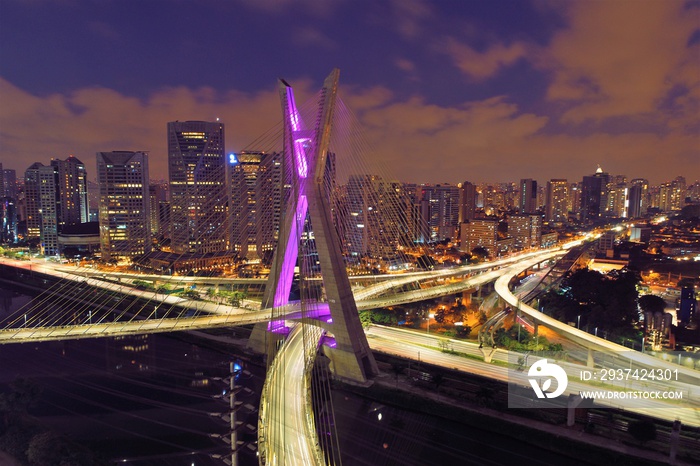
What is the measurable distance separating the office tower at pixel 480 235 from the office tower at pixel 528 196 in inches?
930

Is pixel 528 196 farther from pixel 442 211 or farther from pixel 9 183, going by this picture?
pixel 9 183

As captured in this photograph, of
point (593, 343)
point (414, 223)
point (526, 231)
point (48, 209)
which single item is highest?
point (48, 209)

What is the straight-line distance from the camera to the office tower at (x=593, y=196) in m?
45.3

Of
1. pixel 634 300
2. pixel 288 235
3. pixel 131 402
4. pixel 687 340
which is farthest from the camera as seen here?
pixel 634 300

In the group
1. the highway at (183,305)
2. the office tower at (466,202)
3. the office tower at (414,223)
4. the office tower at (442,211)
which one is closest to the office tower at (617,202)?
the office tower at (466,202)

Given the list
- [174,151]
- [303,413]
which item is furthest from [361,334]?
[174,151]

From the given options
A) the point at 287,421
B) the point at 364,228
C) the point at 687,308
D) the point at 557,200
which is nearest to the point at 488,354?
the point at 287,421

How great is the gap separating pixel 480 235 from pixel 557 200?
28.9m

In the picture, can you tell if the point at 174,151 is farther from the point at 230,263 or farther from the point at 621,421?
the point at 621,421

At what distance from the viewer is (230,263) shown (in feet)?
63.2

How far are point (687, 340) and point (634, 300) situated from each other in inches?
83.8

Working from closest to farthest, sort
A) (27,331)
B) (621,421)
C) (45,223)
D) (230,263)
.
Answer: (621,421) < (27,331) < (230,263) < (45,223)

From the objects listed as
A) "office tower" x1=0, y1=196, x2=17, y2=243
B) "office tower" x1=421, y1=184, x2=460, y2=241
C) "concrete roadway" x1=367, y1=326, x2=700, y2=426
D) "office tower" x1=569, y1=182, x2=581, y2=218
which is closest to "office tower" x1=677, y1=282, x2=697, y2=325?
"concrete roadway" x1=367, y1=326, x2=700, y2=426

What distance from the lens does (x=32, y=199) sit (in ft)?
85.6
